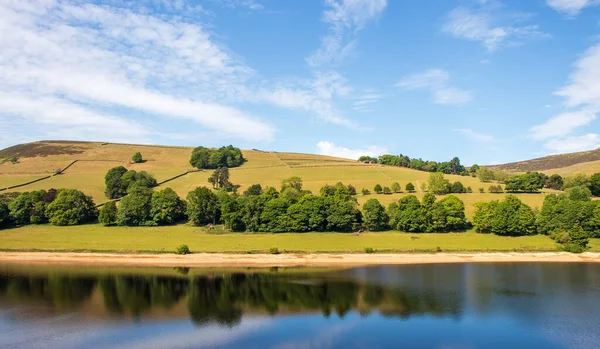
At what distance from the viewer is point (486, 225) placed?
7625cm

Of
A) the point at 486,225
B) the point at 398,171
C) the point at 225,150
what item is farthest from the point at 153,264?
the point at 398,171

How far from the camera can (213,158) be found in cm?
13462

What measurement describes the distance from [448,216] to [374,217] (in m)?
14.7

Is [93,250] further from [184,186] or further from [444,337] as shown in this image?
[444,337]

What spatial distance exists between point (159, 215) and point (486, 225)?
6613 centimetres

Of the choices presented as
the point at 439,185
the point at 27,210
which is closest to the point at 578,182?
the point at 439,185

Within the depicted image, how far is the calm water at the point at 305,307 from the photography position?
34.0 meters

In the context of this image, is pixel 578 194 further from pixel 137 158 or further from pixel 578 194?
pixel 137 158

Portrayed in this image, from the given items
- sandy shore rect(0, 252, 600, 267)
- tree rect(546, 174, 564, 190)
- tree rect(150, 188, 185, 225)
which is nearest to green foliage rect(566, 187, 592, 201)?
sandy shore rect(0, 252, 600, 267)

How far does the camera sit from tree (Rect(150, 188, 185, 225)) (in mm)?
81500

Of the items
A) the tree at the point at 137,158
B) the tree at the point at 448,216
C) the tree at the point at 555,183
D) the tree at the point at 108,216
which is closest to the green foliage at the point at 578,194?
the tree at the point at 555,183

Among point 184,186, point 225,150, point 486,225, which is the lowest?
point 486,225

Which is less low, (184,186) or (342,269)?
(184,186)

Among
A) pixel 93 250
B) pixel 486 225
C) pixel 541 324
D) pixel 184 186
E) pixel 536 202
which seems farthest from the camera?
pixel 184 186
